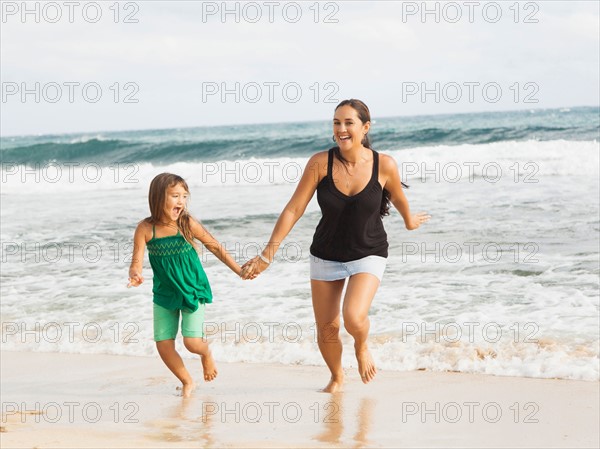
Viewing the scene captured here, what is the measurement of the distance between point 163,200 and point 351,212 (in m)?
1.24

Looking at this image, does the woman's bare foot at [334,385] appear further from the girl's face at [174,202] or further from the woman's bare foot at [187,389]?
the girl's face at [174,202]

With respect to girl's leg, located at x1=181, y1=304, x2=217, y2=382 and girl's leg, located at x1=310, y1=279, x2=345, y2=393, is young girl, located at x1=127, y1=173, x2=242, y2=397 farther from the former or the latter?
girl's leg, located at x1=310, y1=279, x2=345, y2=393

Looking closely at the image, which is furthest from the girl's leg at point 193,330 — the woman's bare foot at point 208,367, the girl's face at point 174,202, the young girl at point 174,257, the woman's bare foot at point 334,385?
the woman's bare foot at point 334,385

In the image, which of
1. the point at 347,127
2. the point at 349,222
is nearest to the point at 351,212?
the point at 349,222

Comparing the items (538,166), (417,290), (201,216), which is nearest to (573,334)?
(417,290)

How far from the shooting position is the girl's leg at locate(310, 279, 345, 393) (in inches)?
205

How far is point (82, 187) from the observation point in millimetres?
23578

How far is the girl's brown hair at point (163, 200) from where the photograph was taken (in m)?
5.16

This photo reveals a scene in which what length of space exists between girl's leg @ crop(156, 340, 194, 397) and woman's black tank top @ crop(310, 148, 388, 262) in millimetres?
1298

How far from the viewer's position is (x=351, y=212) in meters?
4.88

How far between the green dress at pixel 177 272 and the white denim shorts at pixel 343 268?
761mm

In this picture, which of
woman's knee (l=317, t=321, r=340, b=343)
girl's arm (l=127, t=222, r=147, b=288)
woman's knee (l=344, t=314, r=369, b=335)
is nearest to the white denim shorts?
woman's knee (l=344, t=314, r=369, b=335)

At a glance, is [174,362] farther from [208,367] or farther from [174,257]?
[174,257]

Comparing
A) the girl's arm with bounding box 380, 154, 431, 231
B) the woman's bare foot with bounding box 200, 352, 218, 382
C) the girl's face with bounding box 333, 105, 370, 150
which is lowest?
the woman's bare foot with bounding box 200, 352, 218, 382
